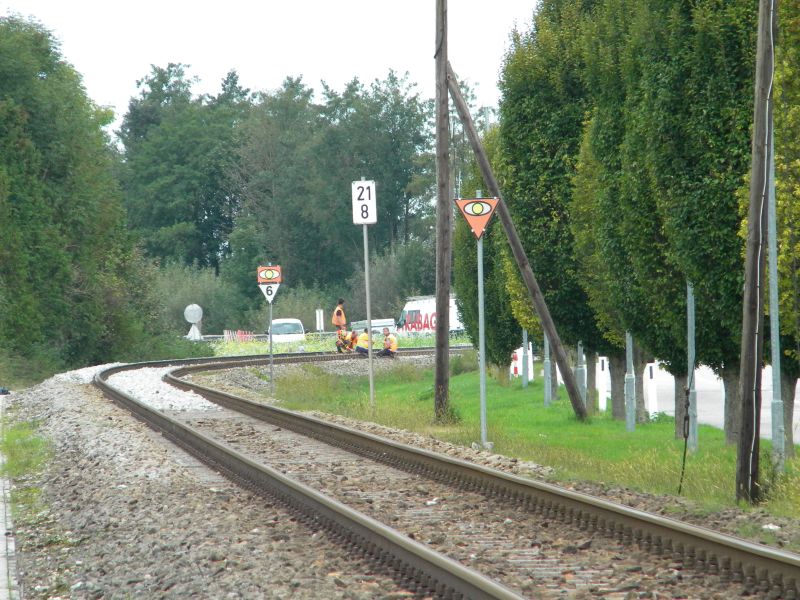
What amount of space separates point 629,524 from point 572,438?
33.6 ft

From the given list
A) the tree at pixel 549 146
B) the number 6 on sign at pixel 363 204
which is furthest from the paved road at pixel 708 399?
the number 6 on sign at pixel 363 204

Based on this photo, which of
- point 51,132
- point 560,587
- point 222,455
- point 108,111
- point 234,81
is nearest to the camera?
point 560,587

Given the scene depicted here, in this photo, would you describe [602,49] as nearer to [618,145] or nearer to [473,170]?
[618,145]

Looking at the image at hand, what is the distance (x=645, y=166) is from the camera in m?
17.4

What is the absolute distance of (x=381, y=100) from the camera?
88062mm

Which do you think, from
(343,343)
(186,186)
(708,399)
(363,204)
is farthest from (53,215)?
(186,186)

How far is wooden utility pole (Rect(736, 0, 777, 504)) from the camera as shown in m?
11.7

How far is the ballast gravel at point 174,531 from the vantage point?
8.21 metres

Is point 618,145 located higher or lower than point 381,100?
lower

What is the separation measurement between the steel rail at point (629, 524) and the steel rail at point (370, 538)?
1755mm

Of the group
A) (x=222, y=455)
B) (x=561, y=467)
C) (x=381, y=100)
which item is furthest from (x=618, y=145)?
(x=381, y=100)

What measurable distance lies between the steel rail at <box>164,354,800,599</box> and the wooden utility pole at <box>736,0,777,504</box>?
1.99 meters

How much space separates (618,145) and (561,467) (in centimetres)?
723

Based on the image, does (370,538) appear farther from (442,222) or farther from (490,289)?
(490,289)
